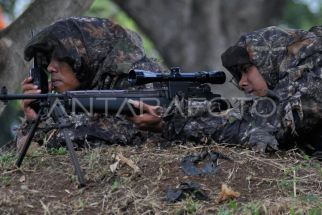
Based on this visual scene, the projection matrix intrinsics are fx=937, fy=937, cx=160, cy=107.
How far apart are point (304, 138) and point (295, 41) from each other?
771 millimetres

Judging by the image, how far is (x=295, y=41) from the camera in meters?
7.41

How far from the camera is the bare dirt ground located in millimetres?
5852

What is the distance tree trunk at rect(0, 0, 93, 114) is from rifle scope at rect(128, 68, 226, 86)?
6.97ft

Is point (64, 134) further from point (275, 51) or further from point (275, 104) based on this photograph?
point (275, 51)

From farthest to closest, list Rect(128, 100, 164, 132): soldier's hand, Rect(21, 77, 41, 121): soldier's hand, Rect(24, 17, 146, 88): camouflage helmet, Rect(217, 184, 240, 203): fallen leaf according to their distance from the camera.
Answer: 1. Rect(24, 17, 146, 88): camouflage helmet
2. Rect(21, 77, 41, 121): soldier's hand
3. Rect(128, 100, 164, 132): soldier's hand
4. Rect(217, 184, 240, 203): fallen leaf

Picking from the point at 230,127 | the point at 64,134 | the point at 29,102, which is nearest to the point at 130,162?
the point at 64,134

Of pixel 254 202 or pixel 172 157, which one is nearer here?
pixel 254 202

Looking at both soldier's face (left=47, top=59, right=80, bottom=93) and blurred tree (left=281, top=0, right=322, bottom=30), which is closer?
soldier's face (left=47, top=59, right=80, bottom=93)

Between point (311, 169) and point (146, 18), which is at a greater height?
point (146, 18)

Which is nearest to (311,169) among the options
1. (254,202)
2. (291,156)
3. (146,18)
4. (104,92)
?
(291,156)

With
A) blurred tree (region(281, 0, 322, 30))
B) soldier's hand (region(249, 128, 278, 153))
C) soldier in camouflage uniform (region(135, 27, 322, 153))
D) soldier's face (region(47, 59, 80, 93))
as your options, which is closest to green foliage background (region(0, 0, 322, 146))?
blurred tree (region(281, 0, 322, 30))

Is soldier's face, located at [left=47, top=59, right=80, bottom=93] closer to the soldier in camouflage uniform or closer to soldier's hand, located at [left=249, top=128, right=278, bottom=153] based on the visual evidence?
the soldier in camouflage uniform

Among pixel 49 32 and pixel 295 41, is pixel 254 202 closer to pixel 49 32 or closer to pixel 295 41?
pixel 295 41

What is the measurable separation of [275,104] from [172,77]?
805 mm
